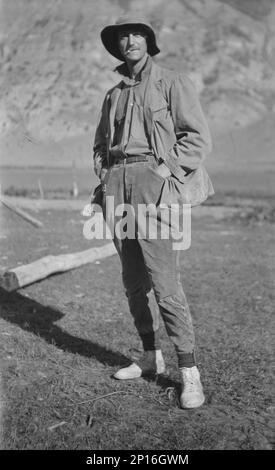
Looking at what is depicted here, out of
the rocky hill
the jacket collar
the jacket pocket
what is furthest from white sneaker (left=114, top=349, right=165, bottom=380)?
the rocky hill

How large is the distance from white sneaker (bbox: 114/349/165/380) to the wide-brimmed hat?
7.66ft

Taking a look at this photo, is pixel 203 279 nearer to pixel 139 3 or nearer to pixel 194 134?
pixel 194 134

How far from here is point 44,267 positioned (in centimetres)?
875

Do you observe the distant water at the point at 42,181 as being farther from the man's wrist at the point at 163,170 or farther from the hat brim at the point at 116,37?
the man's wrist at the point at 163,170

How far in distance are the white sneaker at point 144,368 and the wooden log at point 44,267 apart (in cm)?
323

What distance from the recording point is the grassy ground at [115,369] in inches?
150

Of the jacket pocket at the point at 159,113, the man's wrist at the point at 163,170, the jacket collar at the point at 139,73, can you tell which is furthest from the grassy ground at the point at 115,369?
the jacket collar at the point at 139,73

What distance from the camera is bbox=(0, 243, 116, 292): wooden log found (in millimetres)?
7660

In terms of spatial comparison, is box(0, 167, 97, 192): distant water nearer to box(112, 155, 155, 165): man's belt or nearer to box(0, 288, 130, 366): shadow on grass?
box(0, 288, 130, 366): shadow on grass

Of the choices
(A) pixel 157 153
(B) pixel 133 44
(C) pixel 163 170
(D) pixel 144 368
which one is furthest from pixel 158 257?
(B) pixel 133 44

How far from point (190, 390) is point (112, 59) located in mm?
130607

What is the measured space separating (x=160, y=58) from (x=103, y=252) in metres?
118

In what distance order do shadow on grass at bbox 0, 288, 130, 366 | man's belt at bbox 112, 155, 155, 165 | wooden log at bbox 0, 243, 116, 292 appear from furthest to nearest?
wooden log at bbox 0, 243, 116, 292, shadow on grass at bbox 0, 288, 130, 366, man's belt at bbox 112, 155, 155, 165

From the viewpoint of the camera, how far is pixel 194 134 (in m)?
4.08
